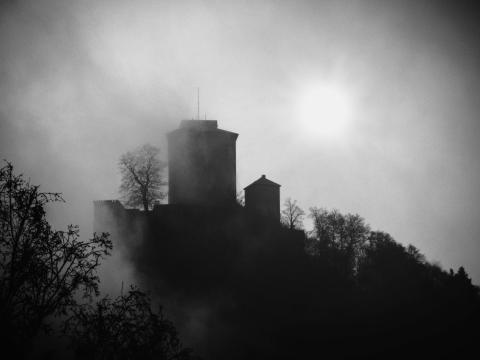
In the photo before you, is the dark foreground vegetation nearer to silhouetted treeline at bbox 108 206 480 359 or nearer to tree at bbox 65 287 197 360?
silhouetted treeline at bbox 108 206 480 359

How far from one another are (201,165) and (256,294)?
10.8 meters

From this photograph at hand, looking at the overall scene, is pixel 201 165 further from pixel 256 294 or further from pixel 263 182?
pixel 256 294

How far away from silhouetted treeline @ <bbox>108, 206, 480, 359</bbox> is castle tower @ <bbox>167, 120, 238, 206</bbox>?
1.46 meters

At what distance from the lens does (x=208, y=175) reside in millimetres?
40031

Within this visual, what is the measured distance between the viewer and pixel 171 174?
4075cm

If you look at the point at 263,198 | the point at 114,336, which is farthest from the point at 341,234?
the point at 114,336

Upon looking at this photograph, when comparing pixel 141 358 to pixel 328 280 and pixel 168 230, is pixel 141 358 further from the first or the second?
pixel 328 280

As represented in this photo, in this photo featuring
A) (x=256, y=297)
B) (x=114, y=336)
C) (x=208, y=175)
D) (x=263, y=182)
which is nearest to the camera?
(x=114, y=336)

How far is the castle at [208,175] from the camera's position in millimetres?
39875

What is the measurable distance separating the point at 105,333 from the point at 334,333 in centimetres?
3168

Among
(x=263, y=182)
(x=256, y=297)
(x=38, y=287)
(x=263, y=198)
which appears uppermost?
(x=263, y=182)

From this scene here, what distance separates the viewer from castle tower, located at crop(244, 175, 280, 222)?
4072 cm

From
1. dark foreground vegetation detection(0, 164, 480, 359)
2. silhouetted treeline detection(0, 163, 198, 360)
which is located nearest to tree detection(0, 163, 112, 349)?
silhouetted treeline detection(0, 163, 198, 360)

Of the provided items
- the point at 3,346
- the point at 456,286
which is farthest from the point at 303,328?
the point at 3,346
